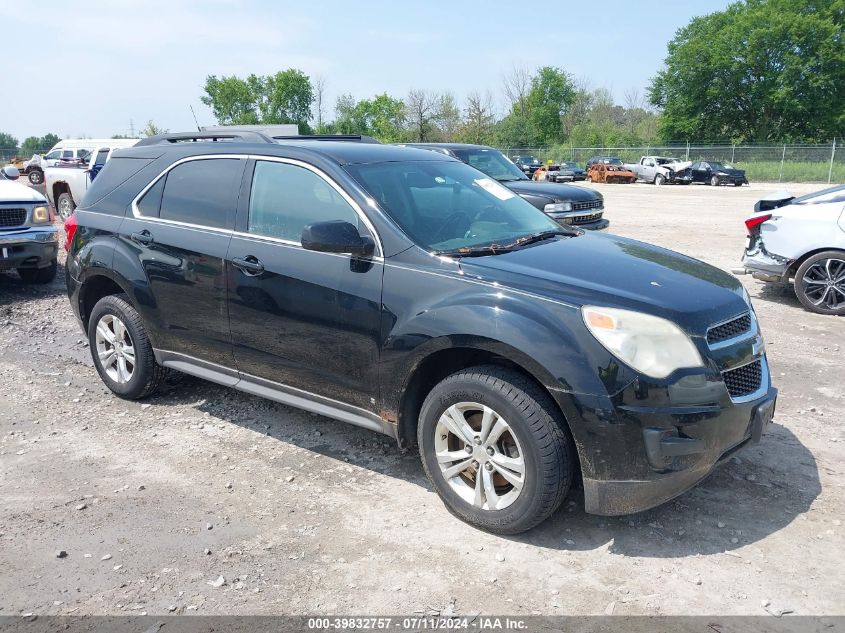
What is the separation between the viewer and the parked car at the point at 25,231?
29.1 feet

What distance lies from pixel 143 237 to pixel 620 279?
10.6 feet

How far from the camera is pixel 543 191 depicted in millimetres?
11555

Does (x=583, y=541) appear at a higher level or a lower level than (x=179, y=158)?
lower

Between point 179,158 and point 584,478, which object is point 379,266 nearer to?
point 584,478

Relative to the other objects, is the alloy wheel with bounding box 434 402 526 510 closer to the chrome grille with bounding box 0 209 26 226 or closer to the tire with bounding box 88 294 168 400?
the tire with bounding box 88 294 168 400

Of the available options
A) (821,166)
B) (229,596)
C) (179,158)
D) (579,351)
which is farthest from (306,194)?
(821,166)

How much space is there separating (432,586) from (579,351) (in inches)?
48.1

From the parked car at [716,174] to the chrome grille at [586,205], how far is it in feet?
99.9

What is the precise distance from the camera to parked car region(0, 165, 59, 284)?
8883mm

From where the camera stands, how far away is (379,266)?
12.6 ft

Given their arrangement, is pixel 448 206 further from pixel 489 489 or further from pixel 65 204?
pixel 65 204

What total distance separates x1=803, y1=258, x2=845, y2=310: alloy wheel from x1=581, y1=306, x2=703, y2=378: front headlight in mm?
5534

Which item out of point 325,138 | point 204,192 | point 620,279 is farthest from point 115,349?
point 620,279

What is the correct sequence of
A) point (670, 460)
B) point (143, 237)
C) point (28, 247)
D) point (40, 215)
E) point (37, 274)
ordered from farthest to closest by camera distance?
1. point (37, 274)
2. point (40, 215)
3. point (28, 247)
4. point (143, 237)
5. point (670, 460)
